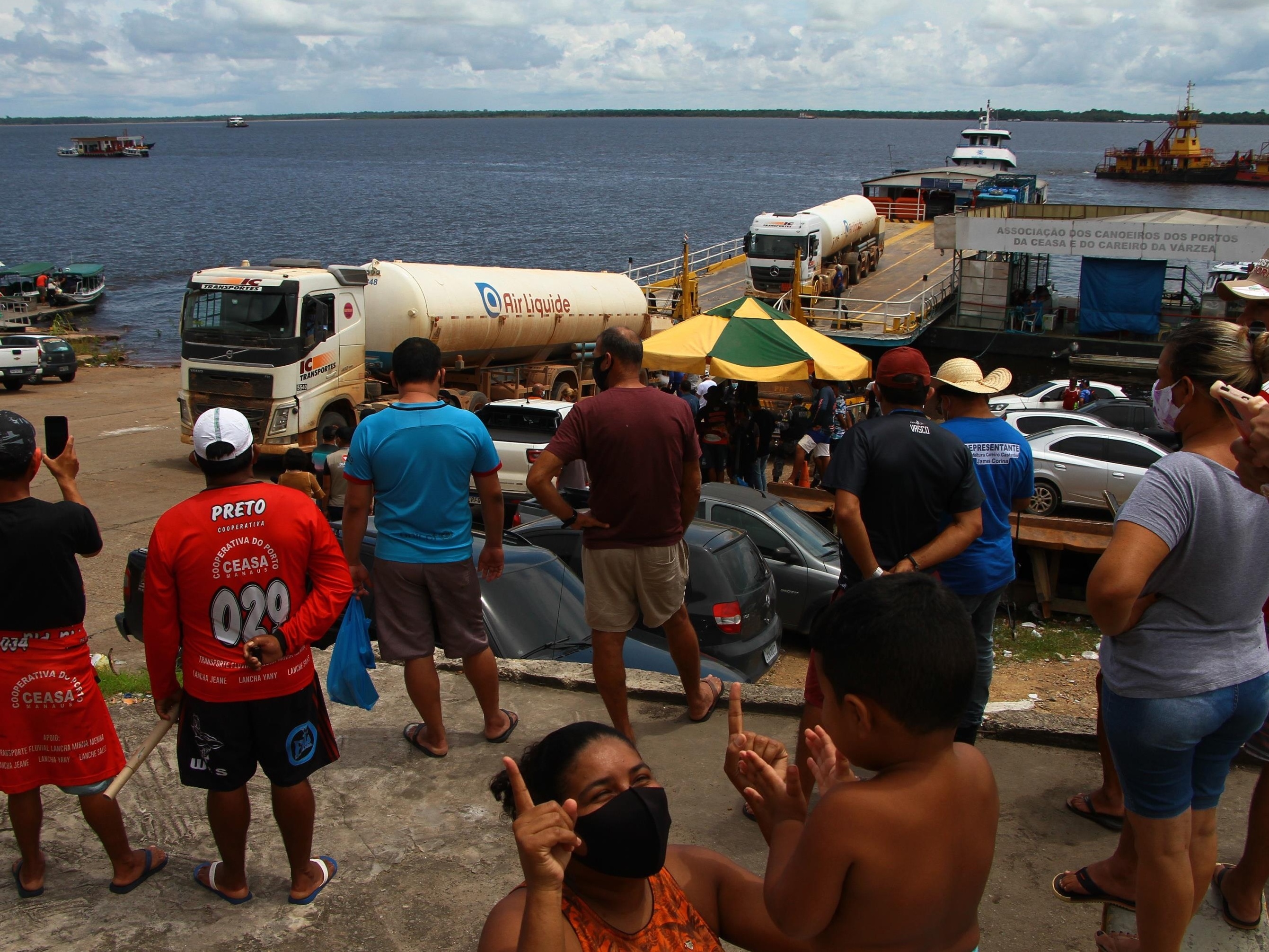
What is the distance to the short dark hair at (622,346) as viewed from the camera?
177 inches

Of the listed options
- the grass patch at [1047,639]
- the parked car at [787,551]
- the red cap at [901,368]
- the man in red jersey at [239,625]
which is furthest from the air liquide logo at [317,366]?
the red cap at [901,368]

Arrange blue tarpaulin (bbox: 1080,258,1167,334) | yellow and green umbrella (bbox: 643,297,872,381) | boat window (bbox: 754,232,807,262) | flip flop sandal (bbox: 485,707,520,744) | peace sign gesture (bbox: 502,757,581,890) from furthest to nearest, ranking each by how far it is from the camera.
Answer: boat window (bbox: 754,232,807,262) → blue tarpaulin (bbox: 1080,258,1167,334) → yellow and green umbrella (bbox: 643,297,872,381) → flip flop sandal (bbox: 485,707,520,744) → peace sign gesture (bbox: 502,757,581,890)

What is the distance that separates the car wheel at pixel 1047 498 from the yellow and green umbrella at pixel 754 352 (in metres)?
3.28

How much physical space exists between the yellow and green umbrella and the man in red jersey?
32.4 ft

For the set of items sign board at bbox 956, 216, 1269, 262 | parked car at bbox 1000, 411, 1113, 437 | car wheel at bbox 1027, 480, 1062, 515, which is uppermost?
sign board at bbox 956, 216, 1269, 262

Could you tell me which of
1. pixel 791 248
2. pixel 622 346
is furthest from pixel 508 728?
pixel 791 248

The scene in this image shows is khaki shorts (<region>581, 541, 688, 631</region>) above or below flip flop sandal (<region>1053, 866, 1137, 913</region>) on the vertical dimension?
above

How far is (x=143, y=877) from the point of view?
3818 mm

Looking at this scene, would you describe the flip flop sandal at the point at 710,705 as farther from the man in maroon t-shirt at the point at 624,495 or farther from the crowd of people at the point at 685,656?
the man in maroon t-shirt at the point at 624,495

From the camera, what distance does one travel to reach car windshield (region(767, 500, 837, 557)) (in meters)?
9.66

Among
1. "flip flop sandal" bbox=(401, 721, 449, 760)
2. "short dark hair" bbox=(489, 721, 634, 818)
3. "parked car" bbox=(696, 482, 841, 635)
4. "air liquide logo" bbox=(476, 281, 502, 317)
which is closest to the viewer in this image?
"short dark hair" bbox=(489, 721, 634, 818)

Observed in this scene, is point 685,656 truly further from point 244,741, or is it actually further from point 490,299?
point 490,299

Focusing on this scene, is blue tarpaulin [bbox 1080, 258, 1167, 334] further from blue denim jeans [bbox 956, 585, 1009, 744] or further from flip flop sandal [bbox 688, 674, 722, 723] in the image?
blue denim jeans [bbox 956, 585, 1009, 744]

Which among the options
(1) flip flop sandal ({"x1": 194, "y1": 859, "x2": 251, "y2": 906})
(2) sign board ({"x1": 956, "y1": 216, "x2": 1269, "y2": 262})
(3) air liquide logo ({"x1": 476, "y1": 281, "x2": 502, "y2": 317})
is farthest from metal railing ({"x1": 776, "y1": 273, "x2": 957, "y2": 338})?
(1) flip flop sandal ({"x1": 194, "y1": 859, "x2": 251, "y2": 906})
